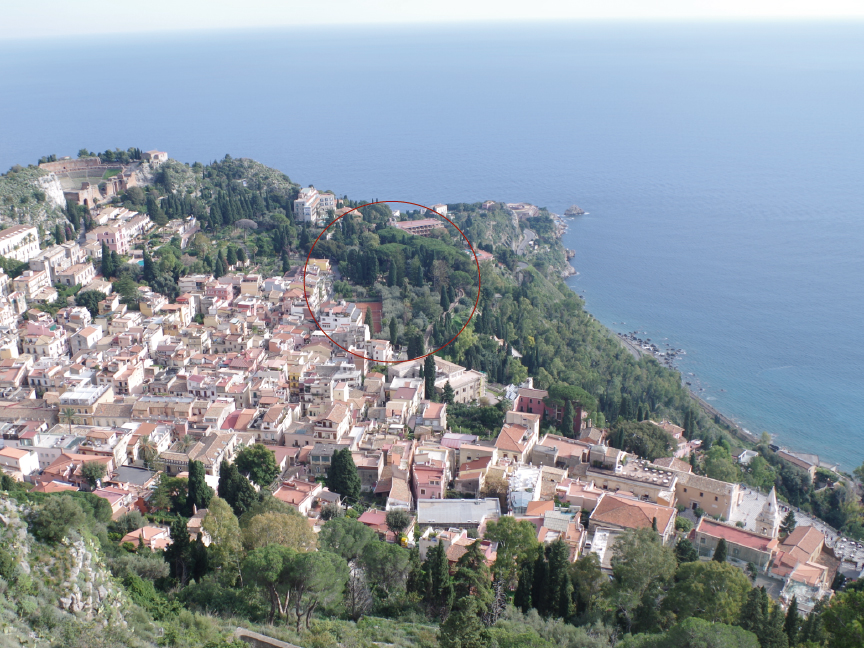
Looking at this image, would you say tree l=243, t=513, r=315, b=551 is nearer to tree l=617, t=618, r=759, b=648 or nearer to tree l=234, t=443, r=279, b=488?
tree l=234, t=443, r=279, b=488

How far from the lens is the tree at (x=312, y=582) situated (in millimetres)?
9648

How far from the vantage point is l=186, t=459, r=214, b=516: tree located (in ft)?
47.2

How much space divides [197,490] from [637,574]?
317 inches

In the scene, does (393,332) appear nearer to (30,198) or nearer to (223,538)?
(223,538)

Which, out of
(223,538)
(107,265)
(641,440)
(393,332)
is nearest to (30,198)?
(107,265)

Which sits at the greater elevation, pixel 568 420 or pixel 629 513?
pixel 629 513

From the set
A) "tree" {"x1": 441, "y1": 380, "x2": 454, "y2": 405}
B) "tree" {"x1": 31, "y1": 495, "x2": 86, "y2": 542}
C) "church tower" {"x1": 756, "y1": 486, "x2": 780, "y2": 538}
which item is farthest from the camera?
"tree" {"x1": 441, "y1": 380, "x2": 454, "y2": 405}

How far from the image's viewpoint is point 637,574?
11227mm

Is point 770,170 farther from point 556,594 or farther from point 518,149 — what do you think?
point 556,594

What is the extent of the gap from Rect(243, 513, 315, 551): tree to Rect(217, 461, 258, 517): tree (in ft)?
8.48

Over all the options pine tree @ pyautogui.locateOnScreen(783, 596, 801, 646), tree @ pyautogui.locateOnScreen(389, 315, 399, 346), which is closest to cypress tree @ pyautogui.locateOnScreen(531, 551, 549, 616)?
pine tree @ pyautogui.locateOnScreen(783, 596, 801, 646)

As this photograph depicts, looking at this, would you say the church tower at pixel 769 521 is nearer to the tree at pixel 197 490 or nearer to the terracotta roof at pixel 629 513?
the terracotta roof at pixel 629 513

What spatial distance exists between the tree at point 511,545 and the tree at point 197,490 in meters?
5.49

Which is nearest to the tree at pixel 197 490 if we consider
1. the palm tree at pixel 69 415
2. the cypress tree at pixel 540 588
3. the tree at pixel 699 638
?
the palm tree at pixel 69 415
